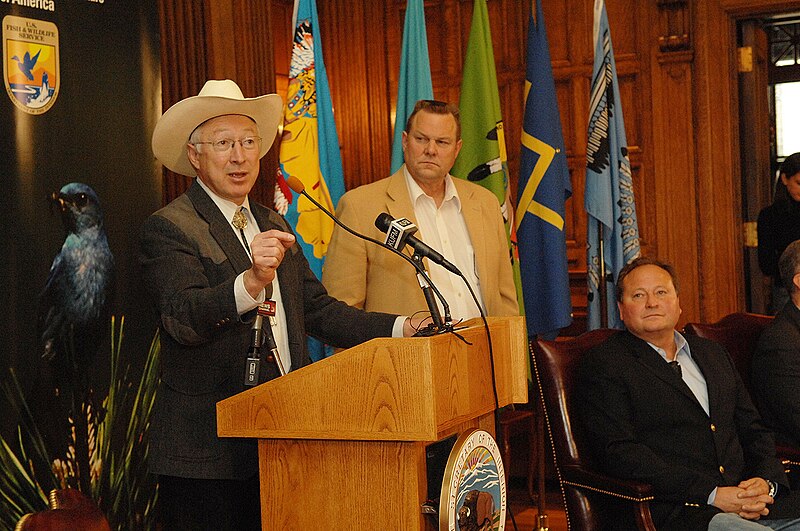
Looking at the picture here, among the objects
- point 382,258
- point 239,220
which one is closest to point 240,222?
point 239,220

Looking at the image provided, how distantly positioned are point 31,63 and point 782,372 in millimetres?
2568

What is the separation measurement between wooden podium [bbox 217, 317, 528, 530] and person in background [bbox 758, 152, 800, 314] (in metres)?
3.51

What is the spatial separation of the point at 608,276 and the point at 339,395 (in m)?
2.84

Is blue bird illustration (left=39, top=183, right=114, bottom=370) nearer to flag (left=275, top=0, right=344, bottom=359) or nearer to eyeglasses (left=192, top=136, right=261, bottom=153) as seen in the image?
eyeglasses (left=192, top=136, right=261, bottom=153)

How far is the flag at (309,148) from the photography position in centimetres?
416

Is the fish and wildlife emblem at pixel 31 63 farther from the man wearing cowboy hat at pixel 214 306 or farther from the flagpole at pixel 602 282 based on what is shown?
the flagpole at pixel 602 282

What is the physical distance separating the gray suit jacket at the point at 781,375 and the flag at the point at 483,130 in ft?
3.87

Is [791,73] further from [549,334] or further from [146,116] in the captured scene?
[146,116]

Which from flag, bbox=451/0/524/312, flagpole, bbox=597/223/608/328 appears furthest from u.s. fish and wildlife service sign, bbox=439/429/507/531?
flagpole, bbox=597/223/608/328

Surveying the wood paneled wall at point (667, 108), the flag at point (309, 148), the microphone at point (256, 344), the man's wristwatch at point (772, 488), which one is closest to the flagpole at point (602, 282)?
the wood paneled wall at point (667, 108)

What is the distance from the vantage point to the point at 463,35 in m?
5.95

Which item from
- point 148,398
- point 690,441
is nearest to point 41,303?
point 148,398

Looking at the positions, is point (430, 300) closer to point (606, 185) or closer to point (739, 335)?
point (739, 335)

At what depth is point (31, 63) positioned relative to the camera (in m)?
2.78
